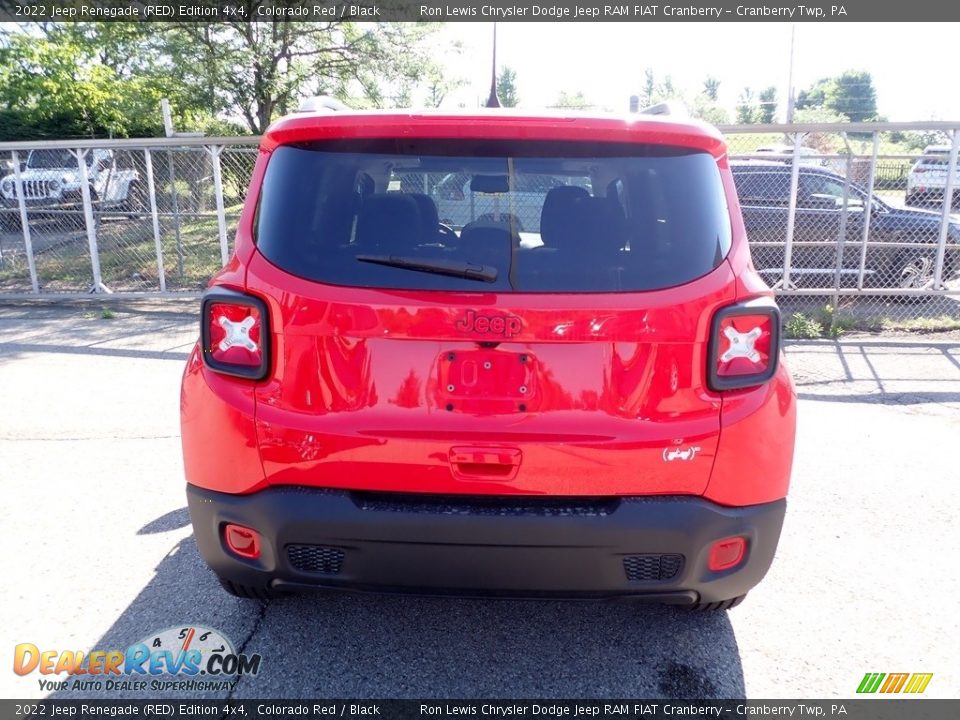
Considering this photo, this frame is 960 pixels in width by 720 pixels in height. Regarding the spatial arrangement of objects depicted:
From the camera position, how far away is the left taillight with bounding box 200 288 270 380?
234 centimetres

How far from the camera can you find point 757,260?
366 inches

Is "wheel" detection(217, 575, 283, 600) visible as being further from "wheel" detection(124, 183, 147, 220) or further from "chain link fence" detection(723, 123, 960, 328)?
"wheel" detection(124, 183, 147, 220)

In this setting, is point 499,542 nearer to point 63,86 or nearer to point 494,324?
→ point 494,324

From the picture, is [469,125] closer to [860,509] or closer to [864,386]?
[860,509]

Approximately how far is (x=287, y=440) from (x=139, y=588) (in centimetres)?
145

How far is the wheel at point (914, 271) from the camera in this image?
9.43m

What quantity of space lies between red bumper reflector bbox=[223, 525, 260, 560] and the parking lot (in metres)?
0.53

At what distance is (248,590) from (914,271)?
376 inches

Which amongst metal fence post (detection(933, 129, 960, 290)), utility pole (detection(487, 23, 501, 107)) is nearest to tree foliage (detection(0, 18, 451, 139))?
metal fence post (detection(933, 129, 960, 290))

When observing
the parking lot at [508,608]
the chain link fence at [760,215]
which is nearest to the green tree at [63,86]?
the chain link fence at [760,215]

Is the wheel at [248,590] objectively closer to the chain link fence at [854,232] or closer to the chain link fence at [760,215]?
the chain link fence at [760,215]

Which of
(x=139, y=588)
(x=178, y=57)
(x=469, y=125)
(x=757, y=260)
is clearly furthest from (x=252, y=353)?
(x=178, y=57)

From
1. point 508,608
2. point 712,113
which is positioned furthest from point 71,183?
point 712,113

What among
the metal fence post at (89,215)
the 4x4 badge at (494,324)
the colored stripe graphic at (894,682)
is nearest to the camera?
the 4x4 badge at (494,324)
